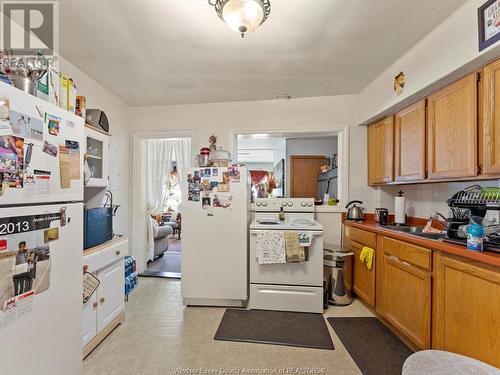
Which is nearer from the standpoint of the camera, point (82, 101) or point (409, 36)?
point (82, 101)

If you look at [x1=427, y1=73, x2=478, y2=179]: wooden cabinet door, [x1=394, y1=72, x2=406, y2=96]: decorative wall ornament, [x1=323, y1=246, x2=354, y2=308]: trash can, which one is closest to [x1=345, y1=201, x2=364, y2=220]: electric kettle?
[x1=323, y1=246, x2=354, y2=308]: trash can

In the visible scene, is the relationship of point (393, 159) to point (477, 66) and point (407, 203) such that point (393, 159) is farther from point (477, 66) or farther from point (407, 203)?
point (477, 66)

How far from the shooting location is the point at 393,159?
98.3 inches

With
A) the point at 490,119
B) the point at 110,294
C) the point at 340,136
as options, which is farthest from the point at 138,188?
the point at 490,119

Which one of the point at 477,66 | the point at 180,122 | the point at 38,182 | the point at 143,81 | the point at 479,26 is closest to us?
the point at 38,182

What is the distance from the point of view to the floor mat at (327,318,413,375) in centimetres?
167

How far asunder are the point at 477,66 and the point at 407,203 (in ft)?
5.07

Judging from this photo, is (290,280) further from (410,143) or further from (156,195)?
(156,195)

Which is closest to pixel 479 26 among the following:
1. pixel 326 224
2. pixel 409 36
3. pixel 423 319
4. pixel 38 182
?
pixel 409 36

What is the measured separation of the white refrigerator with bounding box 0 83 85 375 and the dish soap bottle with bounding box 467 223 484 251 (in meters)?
2.29

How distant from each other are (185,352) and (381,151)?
9.13 ft

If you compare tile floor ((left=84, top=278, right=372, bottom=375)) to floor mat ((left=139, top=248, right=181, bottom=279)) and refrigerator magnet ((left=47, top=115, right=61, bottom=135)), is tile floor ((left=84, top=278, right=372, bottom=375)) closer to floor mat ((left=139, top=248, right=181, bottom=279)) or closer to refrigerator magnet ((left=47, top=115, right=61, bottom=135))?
floor mat ((left=139, top=248, right=181, bottom=279))

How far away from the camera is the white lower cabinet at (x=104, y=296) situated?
1.71m

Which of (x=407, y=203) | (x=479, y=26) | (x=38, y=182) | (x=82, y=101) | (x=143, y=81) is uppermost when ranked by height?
(x=143, y=81)
